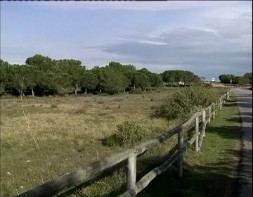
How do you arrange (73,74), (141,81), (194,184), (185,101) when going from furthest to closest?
(141,81) → (73,74) → (185,101) → (194,184)

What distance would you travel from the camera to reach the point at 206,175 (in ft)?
30.8

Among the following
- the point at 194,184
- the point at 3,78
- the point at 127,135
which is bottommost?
the point at 127,135

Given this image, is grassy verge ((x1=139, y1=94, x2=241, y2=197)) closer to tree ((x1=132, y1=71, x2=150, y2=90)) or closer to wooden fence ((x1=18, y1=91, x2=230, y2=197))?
wooden fence ((x1=18, y1=91, x2=230, y2=197))

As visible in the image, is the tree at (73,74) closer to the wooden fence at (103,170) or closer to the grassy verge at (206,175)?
the grassy verge at (206,175)

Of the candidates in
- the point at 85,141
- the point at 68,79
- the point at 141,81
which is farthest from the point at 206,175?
the point at 141,81

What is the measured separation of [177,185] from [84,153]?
11.0 m

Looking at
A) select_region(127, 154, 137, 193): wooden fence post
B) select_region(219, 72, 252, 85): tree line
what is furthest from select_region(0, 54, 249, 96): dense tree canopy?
select_region(127, 154, 137, 193): wooden fence post

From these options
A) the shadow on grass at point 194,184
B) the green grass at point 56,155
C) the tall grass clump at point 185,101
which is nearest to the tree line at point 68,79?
the tall grass clump at point 185,101

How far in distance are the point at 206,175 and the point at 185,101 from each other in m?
16.5

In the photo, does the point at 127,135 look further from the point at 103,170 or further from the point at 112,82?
the point at 112,82

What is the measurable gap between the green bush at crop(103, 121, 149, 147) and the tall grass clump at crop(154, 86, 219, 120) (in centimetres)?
523

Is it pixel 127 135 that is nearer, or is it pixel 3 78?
pixel 127 135

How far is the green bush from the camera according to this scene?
19.4 metres

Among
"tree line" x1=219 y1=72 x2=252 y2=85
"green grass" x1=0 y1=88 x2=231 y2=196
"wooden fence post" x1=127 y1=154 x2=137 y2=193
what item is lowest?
"green grass" x1=0 y1=88 x2=231 y2=196
